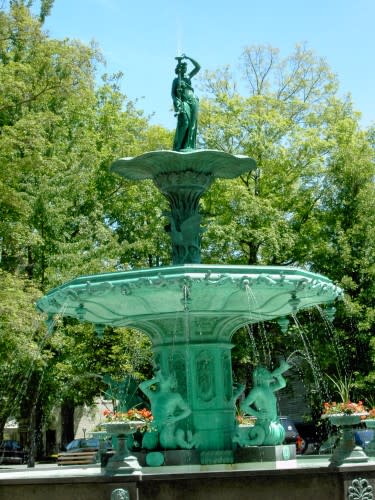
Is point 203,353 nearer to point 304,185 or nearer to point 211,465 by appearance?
point 211,465

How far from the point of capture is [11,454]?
3831cm

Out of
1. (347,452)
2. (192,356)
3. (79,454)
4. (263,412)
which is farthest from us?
(79,454)

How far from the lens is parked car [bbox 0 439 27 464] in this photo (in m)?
37.0

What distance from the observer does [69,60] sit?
2848 centimetres

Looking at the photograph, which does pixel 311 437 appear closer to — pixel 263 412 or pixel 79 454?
pixel 79 454

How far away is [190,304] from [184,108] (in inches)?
138

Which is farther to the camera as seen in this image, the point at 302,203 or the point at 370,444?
the point at 302,203

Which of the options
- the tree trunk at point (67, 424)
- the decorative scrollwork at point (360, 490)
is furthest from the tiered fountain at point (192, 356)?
the tree trunk at point (67, 424)

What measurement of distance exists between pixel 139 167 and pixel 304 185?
20.2 m

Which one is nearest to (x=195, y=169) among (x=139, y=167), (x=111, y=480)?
(x=139, y=167)

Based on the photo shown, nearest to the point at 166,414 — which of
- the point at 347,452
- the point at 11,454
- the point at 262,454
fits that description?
the point at 262,454

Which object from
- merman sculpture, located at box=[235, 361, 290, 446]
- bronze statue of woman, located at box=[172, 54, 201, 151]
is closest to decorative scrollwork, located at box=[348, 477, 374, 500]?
merman sculpture, located at box=[235, 361, 290, 446]

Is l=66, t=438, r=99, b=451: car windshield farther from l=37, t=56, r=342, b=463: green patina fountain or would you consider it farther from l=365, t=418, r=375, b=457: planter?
l=365, t=418, r=375, b=457: planter

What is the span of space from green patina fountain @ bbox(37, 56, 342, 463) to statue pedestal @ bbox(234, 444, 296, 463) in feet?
0.49
